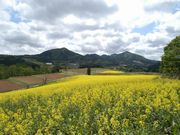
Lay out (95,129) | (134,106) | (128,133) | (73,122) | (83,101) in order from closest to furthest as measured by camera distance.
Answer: (128,133), (95,129), (73,122), (134,106), (83,101)

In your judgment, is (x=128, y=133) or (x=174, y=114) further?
(x=174, y=114)

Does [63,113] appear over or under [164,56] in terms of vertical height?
under

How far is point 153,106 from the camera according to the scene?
12.7 metres

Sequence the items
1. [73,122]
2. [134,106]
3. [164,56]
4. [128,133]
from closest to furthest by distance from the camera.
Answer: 1. [128,133]
2. [73,122]
3. [134,106]
4. [164,56]

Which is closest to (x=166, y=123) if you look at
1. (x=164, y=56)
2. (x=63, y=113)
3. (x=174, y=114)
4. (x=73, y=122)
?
(x=174, y=114)

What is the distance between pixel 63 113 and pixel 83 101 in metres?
2.61

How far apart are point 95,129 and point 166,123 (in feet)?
7.61

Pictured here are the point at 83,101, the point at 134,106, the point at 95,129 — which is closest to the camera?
the point at 95,129

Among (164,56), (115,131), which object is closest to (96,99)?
(115,131)

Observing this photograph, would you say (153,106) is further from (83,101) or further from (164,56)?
(164,56)

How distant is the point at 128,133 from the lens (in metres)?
9.00

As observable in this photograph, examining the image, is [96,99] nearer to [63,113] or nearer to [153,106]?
[63,113]

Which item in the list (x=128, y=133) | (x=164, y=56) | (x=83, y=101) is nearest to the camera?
(x=128, y=133)

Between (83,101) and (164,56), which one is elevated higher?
(164,56)
